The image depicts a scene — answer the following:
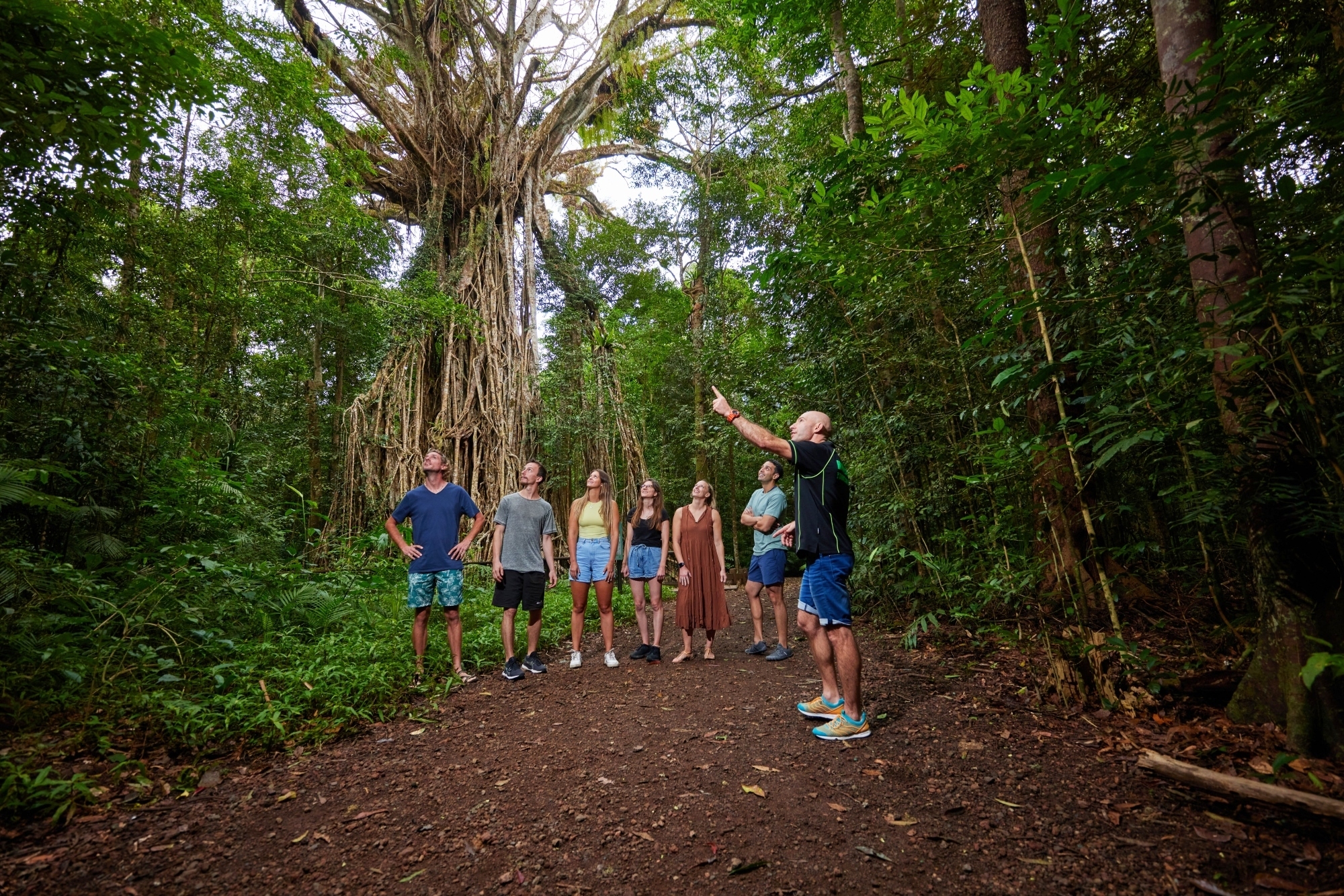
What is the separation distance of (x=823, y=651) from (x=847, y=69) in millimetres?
6184

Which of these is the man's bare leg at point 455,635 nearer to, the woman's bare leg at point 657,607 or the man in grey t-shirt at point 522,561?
the man in grey t-shirt at point 522,561

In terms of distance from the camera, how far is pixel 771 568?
5.18m

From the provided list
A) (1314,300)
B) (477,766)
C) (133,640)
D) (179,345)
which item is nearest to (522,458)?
(179,345)

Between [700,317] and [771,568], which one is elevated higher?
[700,317]

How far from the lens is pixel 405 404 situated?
32.0 ft

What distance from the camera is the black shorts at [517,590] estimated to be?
4590 mm

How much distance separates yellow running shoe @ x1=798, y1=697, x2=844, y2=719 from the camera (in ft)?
10.6

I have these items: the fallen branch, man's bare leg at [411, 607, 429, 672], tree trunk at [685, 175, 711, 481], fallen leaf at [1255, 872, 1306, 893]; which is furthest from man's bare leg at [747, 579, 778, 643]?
tree trunk at [685, 175, 711, 481]

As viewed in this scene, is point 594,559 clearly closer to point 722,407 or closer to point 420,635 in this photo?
point 420,635

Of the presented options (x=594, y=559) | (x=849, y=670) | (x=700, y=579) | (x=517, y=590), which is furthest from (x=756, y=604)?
(x=849, y=670)

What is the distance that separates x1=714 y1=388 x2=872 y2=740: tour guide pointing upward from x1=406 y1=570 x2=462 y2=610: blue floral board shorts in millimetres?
2745

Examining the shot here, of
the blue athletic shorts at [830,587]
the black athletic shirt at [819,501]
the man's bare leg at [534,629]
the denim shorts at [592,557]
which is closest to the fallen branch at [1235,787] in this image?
the blue athletic shorts at [830,587]

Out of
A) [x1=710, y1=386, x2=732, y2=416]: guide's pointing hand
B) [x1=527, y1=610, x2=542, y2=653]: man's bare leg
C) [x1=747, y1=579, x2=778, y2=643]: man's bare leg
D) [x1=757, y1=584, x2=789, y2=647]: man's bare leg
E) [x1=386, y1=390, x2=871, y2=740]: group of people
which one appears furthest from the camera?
[x1=747, y1=579, x2=778, y2=643]: man's bare leg

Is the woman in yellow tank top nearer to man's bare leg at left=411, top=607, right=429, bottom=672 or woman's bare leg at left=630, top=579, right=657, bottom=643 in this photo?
woman's bare leg at left=630, top=579, right=657, bottom=643
